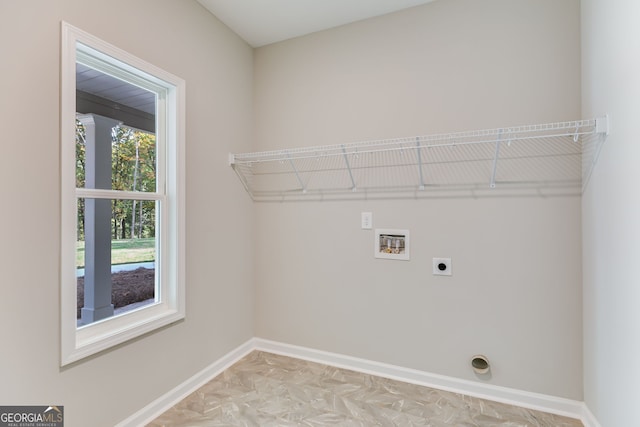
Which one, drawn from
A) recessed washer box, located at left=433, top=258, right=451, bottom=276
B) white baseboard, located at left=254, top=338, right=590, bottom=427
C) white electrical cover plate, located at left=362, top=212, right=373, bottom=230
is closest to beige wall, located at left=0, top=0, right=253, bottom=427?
white baseboard, located at left=254, top=338, right=590, bottom=427

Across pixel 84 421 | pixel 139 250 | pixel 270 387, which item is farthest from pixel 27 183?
pixel 270 387

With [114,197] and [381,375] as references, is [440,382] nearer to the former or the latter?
[381,375]

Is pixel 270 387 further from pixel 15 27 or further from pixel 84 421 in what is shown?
pixel 15 27

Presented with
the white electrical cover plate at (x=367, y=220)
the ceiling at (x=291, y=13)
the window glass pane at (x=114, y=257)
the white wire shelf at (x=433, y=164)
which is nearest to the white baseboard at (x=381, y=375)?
the window glass pane at (x=114, y=257)

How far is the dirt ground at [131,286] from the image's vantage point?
1819 millimetres

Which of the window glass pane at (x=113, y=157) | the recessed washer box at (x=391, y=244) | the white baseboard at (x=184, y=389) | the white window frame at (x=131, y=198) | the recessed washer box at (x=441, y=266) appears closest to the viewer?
the white window frame at (x=131, y=198)

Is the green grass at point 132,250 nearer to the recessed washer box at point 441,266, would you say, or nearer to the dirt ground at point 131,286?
the dirt ground at point 131,286

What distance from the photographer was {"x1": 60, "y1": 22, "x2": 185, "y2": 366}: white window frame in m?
1.46

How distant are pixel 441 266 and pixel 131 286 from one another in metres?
2.01

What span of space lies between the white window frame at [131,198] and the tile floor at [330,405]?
58cm

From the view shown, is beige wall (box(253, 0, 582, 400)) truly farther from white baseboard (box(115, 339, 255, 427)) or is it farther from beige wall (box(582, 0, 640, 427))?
white baseboard (box(115, 339, 255, 427))

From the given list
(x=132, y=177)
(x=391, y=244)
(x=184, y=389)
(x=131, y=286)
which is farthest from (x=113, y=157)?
(x=391, y=244)

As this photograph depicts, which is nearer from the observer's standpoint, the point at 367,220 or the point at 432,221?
the point at 432,221

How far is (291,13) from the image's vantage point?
7.60 ft
